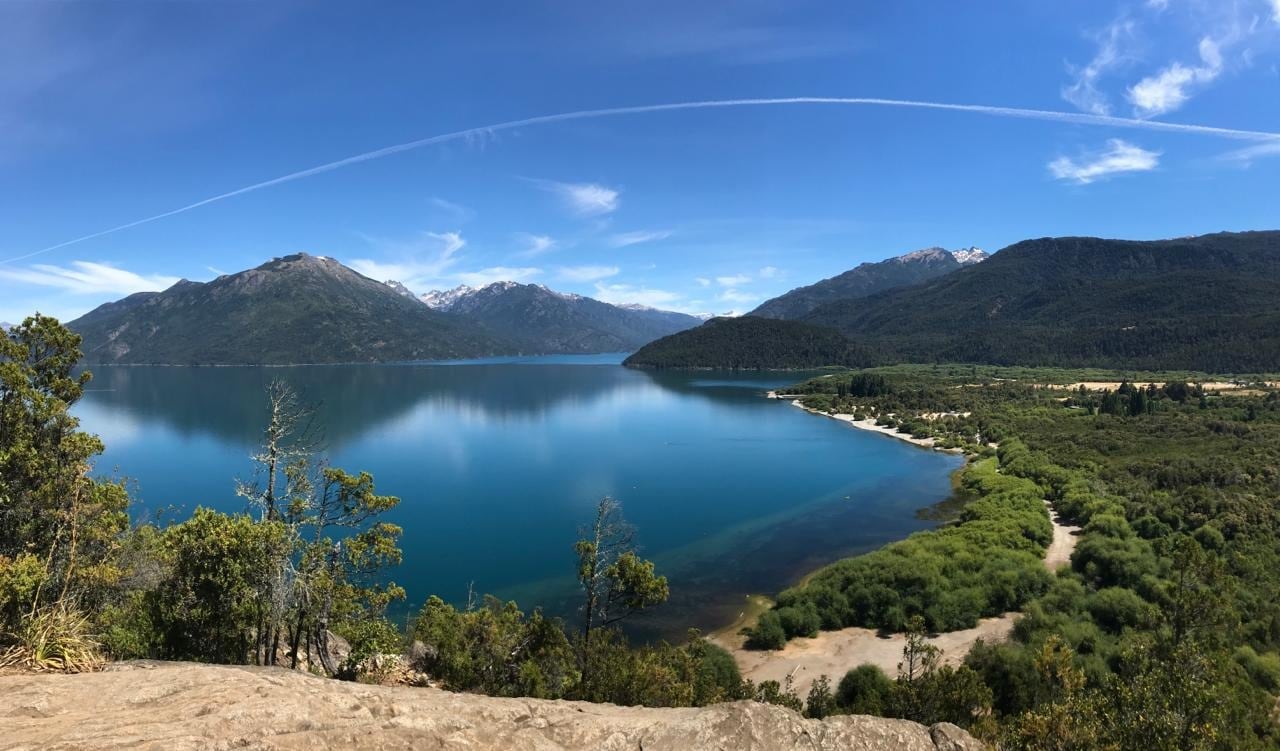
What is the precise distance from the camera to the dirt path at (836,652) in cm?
3131

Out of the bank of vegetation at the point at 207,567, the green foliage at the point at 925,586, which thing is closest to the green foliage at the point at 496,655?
the bank of vegetation at the point at 207,567

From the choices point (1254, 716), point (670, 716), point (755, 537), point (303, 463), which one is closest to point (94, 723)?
point (670, 716)

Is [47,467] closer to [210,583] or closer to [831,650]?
[210,583]

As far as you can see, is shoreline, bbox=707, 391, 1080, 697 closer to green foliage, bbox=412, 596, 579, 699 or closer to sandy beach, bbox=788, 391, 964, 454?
green foliage, bbox=412, 596, 579, 699

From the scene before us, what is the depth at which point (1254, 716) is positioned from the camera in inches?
851

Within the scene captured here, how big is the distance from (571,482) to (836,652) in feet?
154

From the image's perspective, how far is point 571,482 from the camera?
7688 cm

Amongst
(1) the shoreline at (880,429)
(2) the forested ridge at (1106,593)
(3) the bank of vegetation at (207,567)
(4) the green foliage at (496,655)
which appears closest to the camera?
(3) the bank of vegetation at (207,567)

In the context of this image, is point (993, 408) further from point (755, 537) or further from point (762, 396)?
point (755, 537)

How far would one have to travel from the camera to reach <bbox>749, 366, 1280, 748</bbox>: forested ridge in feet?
51.7

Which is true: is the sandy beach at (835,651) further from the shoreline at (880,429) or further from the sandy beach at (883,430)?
the sandy beach at (883,430)

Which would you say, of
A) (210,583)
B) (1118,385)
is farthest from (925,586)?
(1118,385)

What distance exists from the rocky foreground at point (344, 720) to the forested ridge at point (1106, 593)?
7.07 metres

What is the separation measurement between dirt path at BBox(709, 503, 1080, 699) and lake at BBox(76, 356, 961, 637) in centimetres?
534
